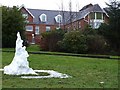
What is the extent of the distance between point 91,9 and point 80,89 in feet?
198

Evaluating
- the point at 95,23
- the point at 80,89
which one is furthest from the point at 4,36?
the point at 80,89

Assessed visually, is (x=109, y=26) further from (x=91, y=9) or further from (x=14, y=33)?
(x=91, y=9)

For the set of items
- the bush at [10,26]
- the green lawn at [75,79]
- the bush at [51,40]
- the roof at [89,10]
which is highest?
the roof at [89,10]

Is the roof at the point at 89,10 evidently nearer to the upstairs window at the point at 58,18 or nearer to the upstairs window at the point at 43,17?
the upstairs window at the point at 58,18

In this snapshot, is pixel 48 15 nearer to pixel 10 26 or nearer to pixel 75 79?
pixel 10 26

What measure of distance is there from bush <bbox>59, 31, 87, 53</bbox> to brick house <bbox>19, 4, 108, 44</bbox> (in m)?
27.0

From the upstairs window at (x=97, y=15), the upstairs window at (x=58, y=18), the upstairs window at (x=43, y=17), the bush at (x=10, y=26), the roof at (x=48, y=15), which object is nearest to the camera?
the bush at (x=10, y=26)

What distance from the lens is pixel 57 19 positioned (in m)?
74.9

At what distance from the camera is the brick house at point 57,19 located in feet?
225

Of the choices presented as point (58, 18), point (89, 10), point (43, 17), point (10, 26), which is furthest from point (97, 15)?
point (10, 26)

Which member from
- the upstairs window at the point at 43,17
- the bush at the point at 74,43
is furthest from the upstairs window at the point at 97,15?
the bush at the point at 74,43

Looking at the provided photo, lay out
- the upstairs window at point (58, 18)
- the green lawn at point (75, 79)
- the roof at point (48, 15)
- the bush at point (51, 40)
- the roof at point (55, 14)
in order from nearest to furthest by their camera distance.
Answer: the green lawn at point (75, 79), the bush at point (51, 40), the roof at point (55, 14), the roof at point (48, 15), the upstairs window at point (58, 18)

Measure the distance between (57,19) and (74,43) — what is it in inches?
1413

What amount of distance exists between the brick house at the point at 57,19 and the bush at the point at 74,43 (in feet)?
88.4
